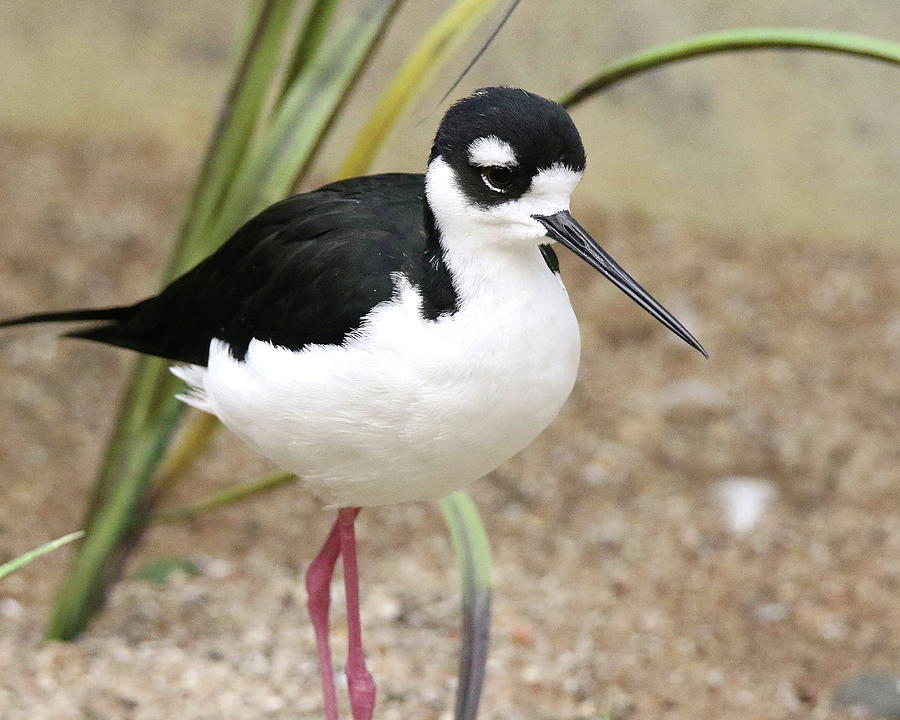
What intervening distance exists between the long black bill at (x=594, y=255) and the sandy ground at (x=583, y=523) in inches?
34.4

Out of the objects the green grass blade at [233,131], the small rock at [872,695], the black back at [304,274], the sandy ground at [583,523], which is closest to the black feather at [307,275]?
the black back at [304,274]

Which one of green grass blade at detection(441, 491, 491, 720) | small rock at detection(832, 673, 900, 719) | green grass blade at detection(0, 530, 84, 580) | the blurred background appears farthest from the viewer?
the blurred background

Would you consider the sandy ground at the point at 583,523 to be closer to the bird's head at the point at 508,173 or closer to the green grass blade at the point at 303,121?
the green grass blade at the point at 303,121

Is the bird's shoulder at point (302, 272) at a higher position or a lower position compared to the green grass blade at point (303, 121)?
lower

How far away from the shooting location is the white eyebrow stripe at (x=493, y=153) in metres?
1.30

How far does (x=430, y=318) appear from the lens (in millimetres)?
1340

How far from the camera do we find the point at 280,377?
145 centimetres

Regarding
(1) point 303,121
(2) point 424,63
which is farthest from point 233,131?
(2) point 424,63

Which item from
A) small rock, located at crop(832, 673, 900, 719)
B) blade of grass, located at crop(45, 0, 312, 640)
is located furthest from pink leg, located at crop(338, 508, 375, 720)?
small rock, located at crop(832, 673, 900, 719)

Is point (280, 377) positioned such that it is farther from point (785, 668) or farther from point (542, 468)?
point (542, 468)

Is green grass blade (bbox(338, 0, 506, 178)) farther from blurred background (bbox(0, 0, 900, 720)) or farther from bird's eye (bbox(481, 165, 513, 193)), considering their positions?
bird's eye (bbox(481, 165, 513, 193))

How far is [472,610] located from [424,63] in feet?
2.47

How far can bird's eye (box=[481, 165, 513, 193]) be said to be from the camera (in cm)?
131

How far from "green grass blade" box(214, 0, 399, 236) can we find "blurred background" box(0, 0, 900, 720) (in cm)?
45
